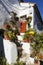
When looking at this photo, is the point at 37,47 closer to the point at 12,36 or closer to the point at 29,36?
the point at 29,36

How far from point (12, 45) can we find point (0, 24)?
2.61m

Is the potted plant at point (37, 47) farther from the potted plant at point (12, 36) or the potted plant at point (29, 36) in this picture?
the potted plant at point (12, 36)

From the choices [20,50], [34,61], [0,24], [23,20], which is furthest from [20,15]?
[34,61]

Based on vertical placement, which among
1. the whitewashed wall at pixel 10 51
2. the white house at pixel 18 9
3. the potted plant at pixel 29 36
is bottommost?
the whitewashed wall at pixel 10 51

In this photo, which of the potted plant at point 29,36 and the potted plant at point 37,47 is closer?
the potted plant at point 37,47

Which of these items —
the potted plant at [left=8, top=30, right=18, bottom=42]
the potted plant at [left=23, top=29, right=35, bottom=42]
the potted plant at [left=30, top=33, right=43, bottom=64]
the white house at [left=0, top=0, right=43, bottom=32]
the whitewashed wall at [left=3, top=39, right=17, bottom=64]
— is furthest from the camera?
the white house at [left=0, top=0, right=43, bottom=32]

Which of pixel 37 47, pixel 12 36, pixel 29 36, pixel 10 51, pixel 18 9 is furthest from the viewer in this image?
pixel 18 9

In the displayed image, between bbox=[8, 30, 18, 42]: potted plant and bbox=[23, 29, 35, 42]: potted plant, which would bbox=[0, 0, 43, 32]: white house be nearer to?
bbox=[8, 30, 18, 42]: potted plant

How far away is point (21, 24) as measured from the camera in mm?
21625

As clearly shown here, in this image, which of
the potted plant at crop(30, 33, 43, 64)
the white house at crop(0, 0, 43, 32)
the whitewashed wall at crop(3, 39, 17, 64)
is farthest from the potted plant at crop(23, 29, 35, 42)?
the white house at crop(0, 0, 43, 32)

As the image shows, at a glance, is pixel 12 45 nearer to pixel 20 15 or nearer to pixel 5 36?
pixel 5 36

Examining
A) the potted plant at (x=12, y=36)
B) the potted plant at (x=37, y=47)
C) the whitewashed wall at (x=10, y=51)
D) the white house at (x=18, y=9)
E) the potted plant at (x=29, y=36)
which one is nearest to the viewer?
the potted plant at (x=37, y=47)

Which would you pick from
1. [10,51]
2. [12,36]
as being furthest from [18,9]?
[10,51]

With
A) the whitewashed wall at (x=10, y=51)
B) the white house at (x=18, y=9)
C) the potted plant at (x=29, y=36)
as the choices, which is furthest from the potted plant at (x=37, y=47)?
the white house at (x=18, y=9)
